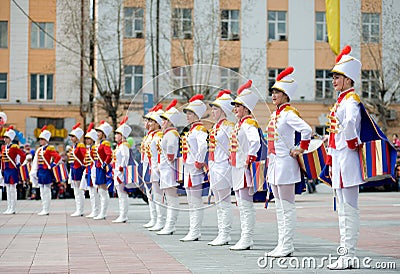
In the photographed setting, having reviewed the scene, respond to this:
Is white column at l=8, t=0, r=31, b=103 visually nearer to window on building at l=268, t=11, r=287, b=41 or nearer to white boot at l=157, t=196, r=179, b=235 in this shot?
window on building at l=268, t=11, r=287, b=41

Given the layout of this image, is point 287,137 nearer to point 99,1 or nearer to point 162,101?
point 162,101

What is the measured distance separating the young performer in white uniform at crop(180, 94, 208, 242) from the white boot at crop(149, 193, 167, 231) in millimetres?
1988

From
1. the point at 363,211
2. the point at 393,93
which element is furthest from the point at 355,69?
the point at 393,93

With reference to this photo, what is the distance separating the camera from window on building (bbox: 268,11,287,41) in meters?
41.3

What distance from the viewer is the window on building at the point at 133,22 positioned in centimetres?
3612

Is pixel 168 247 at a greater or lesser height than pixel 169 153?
lesser

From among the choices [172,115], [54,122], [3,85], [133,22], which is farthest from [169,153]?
[3,85]

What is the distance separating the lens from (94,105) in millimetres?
39531

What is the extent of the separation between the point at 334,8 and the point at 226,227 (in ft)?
20.9

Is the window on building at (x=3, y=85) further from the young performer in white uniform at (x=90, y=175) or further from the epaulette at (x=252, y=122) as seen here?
the epaulette at (x=252, y=122)

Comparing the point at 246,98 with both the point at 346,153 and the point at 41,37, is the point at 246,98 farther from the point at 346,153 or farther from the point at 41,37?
the point at 41,37

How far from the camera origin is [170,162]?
48.9 feet

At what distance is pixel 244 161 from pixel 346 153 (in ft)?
8.16

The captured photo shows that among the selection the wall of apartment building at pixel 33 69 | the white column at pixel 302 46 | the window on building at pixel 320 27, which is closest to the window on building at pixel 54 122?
the wall of apartment building at pixel 33 69
